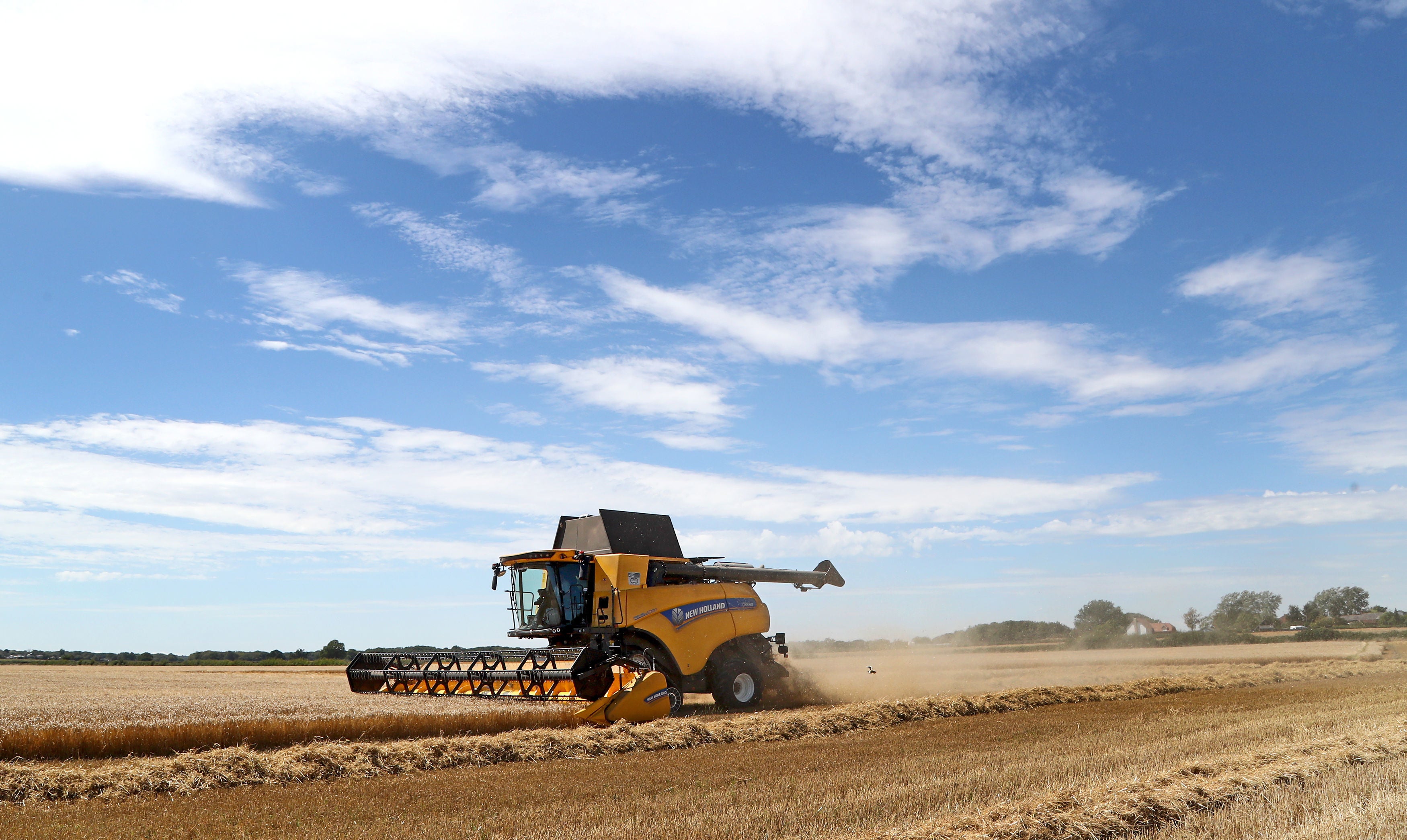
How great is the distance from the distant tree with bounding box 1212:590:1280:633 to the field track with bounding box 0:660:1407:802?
4586 cm

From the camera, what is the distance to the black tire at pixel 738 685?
52.1 ft

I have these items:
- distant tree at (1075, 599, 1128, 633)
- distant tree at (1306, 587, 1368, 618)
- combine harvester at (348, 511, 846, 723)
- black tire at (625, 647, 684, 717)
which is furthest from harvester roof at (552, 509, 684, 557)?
distant tree at (1306, 587, 1368, 618)

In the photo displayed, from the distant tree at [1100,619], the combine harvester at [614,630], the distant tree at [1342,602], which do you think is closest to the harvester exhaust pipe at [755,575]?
the combine harvester at [614,630]

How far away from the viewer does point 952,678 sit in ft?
70.1

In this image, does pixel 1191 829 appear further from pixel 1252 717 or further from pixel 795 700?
pixel 795 700

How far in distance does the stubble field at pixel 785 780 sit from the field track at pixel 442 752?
0.09ft

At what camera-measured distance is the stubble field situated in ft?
22.0

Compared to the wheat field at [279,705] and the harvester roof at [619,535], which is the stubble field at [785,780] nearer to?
the wheat field at [279,705]

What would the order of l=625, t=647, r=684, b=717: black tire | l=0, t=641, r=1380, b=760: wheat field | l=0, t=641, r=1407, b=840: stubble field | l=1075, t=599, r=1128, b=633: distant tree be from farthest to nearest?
l=1075, t=599, r=1128, b=633: distant tree, l=625, t=647, r=684, b=717: black tire, l=0, t=641, r=1380, b=760: wheat field, l=0, t=641, r=1407, b=840: stubble field

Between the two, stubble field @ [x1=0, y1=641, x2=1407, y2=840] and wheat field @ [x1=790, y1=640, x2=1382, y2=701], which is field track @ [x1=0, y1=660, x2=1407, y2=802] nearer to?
stubble field @ [x1=0, y1=641, x2=1407, y2=840]

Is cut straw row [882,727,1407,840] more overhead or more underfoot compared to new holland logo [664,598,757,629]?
more underfoot

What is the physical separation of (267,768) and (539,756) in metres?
2.73

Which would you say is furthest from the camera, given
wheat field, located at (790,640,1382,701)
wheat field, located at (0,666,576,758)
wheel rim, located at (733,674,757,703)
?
wheat field, located at (790,640,1382,701)

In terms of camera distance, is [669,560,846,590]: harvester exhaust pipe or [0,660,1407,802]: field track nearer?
[0,660,1407,802]: field track
